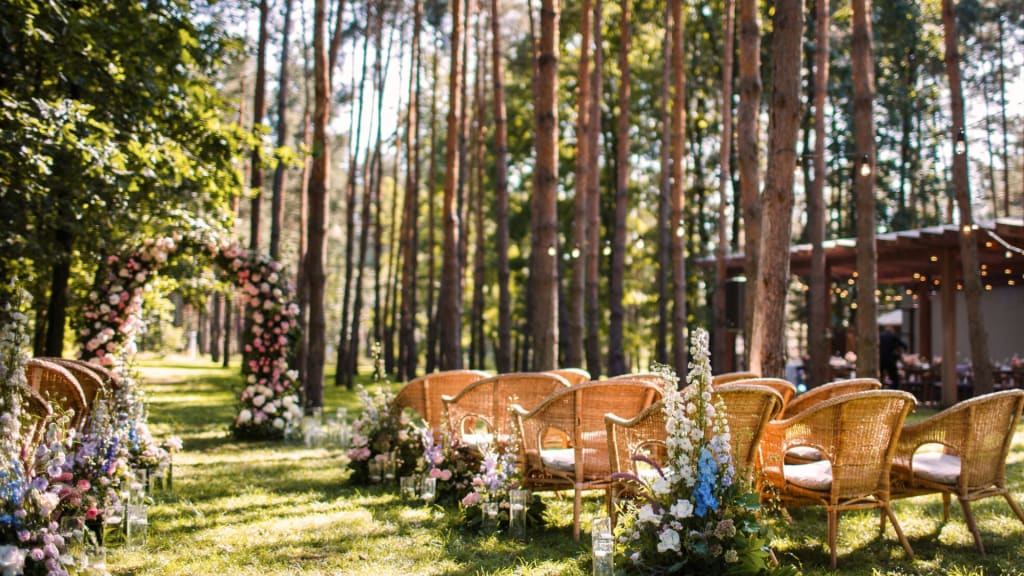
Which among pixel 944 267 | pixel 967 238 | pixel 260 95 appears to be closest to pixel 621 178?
pixel 967 238

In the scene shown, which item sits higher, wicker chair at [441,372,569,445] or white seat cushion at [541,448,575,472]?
wicker chair at [441,372,569,445]

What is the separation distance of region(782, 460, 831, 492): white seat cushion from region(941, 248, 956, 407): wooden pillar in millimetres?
11186

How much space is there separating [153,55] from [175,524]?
5598 mm

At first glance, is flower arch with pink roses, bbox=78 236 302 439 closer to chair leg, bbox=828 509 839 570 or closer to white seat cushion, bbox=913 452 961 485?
chair leg, bbox=828 509 839 570

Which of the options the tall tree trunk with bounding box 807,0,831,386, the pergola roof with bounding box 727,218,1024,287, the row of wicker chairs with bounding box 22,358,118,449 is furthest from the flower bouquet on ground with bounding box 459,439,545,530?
the pergola roof with bounding box 727,218,1024,287

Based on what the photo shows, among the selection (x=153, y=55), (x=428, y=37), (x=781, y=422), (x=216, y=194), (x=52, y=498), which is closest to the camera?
(x=52, y=498)

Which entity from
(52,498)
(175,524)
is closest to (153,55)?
(175,524)

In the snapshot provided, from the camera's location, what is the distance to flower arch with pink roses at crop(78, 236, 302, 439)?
376 inches

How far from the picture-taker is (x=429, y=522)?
5703 mm

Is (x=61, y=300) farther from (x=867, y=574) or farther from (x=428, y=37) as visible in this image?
(x=428, y=37)

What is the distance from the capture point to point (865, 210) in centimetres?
1170

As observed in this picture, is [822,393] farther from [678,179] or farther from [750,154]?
[678,179]

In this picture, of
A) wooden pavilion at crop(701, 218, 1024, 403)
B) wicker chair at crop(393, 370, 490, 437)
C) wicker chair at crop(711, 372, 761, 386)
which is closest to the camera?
wicker chair at crop(711, 372, 761, 386)

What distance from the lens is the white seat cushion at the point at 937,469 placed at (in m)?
4.80
